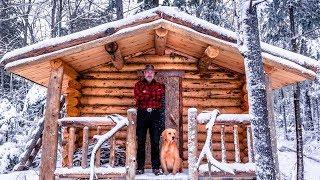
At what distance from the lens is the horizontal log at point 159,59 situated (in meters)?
9.88

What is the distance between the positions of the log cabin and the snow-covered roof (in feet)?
0.06

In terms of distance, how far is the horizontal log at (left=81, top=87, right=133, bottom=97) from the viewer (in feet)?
32.3

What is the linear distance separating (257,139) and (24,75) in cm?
603

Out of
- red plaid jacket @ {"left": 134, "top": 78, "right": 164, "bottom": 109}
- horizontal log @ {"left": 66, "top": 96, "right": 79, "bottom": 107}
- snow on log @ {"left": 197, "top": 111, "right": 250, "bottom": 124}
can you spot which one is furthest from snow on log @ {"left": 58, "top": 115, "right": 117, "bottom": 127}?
horizontal log @ {"left": 66, "top": 96, "right": 79, "bottom": 107}

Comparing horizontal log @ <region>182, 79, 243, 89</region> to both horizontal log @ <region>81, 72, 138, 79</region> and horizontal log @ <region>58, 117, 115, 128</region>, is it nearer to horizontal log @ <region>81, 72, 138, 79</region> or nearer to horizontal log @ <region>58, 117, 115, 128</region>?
horizontal log @ <region>81, 72, 138, 79</region>

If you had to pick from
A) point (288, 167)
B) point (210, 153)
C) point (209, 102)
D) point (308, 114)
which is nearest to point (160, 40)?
point (209, 102)

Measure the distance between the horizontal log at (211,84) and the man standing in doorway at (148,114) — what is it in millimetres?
1954

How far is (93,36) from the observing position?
7223 mm

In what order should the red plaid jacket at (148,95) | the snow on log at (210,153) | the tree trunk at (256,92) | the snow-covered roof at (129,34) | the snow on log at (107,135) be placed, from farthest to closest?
the red plaid jacket at (148,95), the snow-covered roof at (129,34), the snow on log at (107,135), the snow on log at (210,153), the tree trunk at (256,92)

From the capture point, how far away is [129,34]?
289 inches

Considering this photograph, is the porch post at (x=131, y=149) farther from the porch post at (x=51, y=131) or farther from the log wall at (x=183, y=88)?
the log wall at (x=183, y=88)

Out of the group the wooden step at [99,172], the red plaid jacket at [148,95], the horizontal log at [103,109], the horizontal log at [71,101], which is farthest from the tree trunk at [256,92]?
the horizontal log at [71,101]

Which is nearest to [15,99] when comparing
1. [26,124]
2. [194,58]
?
[26,124]

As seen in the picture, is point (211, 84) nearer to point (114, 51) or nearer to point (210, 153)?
point (114, 51)
